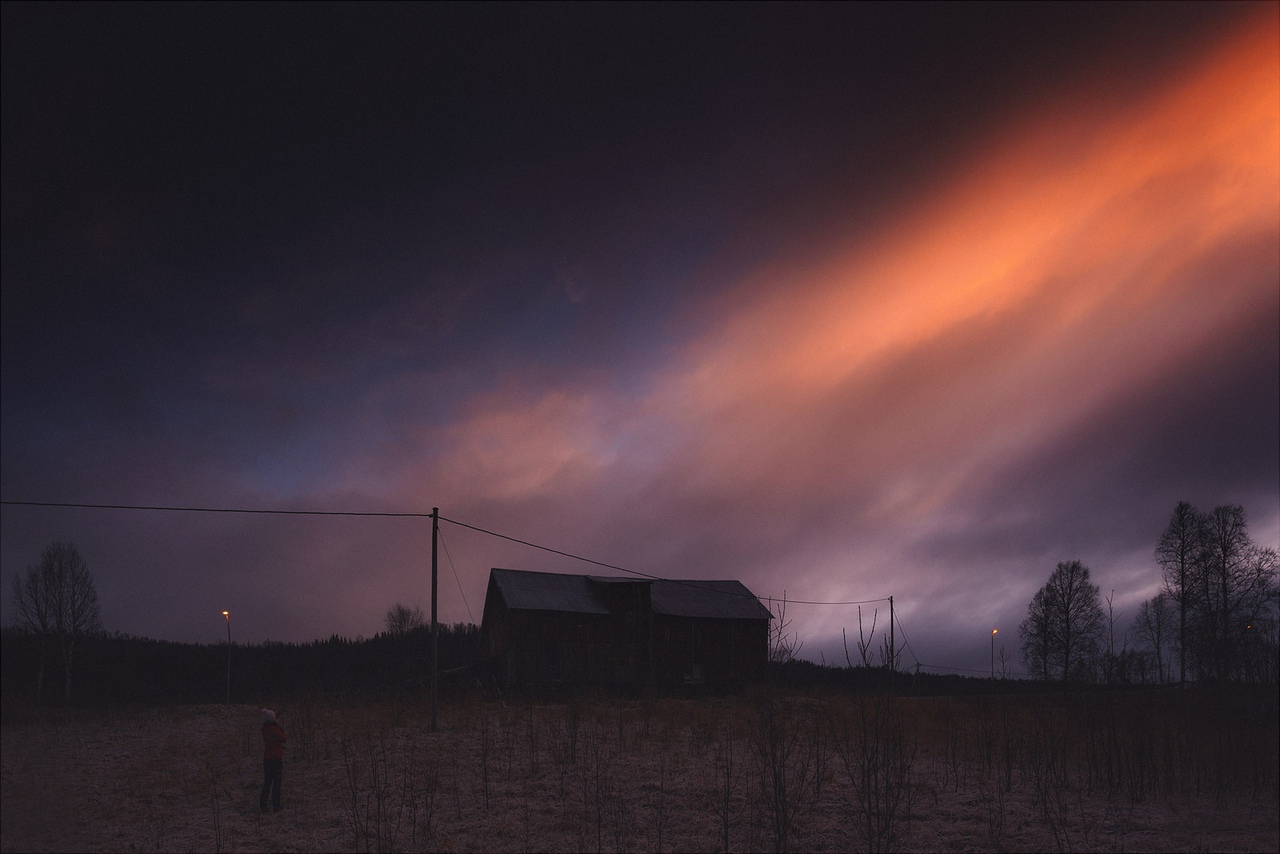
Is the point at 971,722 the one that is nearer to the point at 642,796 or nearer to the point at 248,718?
the point at 642,796

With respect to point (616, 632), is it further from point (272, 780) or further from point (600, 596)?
point (272, 780)

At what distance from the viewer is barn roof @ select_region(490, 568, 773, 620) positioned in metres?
40.3

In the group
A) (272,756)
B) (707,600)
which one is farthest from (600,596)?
(272,756)

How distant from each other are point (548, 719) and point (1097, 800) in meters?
16.1

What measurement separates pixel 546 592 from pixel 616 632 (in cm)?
451

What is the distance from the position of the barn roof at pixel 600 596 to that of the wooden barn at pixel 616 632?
0.06m

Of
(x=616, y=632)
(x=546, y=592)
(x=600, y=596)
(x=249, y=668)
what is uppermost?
(x=546, y=592)

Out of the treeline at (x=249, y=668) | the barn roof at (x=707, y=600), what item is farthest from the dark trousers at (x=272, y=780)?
the barn roof at (x=707, y=600)

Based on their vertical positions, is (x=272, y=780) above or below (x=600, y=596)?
below

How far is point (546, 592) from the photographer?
136ft

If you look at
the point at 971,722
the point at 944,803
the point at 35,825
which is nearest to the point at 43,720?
the point at 35,825

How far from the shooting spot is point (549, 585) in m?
42.4

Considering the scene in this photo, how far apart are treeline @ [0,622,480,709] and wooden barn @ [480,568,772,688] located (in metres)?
6.13

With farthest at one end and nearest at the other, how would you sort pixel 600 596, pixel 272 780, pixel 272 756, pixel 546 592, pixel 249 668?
pixel 249 668, pixel 600 596, pixel 546 592, pixel 272 780, pixel 272 756
